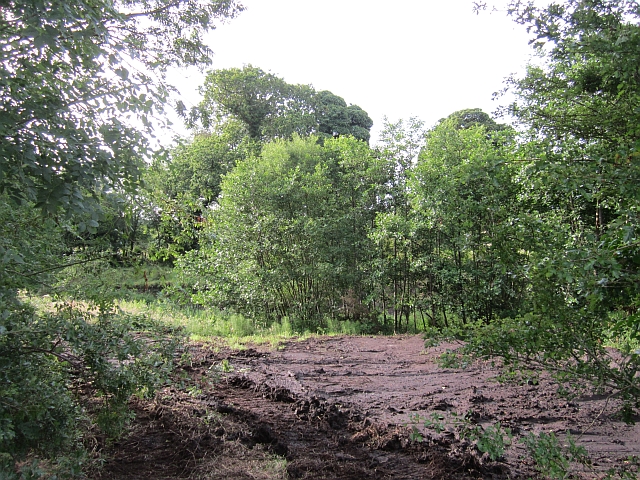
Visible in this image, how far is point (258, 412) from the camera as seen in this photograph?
15.1 feet

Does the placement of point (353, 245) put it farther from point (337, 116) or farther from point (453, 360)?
point (337, 116)

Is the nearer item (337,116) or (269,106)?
(269,106)

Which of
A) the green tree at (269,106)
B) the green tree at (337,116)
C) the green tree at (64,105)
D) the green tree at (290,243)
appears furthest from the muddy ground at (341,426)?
the green tree at (337,116)

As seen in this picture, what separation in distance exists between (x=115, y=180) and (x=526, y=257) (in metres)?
2.28

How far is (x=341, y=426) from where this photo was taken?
170 inches

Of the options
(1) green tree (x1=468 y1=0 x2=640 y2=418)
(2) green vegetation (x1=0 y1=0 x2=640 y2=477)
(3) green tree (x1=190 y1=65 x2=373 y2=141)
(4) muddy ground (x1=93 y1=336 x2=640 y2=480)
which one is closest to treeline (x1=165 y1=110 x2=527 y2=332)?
(4) muddy ground (x1=93 y1=336 x2=640 y2=480)

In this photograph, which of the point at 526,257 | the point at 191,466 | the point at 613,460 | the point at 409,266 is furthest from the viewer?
the point at 409,266

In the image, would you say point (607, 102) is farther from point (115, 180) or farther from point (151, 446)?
point (151, 446)

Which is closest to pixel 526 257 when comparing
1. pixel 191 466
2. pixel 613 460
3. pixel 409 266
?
pixel 613 460

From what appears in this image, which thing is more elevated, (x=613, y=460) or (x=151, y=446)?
(x=151, y=446)

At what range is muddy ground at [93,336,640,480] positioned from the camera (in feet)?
11.0

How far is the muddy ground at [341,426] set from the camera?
11.0 feet

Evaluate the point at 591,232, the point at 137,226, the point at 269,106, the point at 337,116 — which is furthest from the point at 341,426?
the point at 337,116

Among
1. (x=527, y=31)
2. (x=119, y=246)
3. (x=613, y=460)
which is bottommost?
(x=613, y=460)
